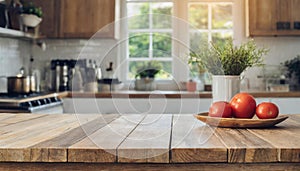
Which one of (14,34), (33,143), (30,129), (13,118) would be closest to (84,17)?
(14,34)

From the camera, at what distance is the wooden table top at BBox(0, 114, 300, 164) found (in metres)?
1.07

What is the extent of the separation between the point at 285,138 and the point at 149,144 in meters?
0.45

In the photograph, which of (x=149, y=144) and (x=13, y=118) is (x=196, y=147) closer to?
(x=149, y=144)

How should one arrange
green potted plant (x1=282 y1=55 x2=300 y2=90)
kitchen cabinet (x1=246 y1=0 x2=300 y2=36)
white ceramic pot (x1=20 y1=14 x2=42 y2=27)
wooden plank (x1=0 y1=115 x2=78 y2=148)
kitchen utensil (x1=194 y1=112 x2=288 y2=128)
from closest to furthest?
wooden plank (x1=0 y1=115 x2=78 y2=148) → kitchen utensil (x1=194 y1=112 x2=288 y2=128) → white ceramic pot (x1=20 y1=14 x2=42 y2=27) → kitchen cabinet (x1=246 y1=0 x2=300 y2=36) → green potted plant (x1=282 y1=55 x2=300 y2=90)

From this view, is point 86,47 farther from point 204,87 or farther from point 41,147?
point 41,147

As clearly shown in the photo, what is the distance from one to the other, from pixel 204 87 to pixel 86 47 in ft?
4.82

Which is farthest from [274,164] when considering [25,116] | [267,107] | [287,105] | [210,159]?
[287,105]

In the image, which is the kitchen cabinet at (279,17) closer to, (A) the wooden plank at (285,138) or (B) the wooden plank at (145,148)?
(A) the wooden plank at (285,138)

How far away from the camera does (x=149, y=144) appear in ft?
3.72

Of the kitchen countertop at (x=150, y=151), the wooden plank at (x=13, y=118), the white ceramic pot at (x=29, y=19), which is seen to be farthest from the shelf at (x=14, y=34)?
the kitchen countertop at (x=150, y=151)

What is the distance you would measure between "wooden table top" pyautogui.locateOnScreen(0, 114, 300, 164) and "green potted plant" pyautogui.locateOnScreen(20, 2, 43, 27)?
2608 mm

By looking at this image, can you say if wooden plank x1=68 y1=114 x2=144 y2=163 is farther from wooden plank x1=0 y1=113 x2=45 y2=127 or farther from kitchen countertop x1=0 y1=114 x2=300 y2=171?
wooden plank x1=0 y1=113 x2=45 y2=127

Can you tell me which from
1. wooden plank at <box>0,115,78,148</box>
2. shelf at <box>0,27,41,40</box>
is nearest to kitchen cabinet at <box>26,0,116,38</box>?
shelf at <box>0,27,41,40</box>

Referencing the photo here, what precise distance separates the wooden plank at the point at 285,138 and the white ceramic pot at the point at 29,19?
9.59ft
